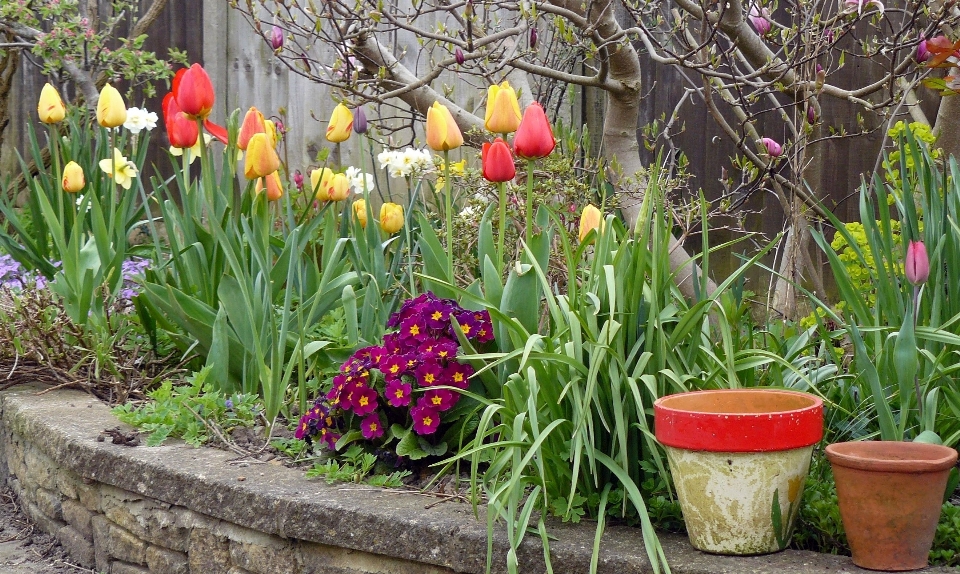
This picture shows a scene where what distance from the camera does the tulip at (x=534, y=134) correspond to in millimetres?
2201

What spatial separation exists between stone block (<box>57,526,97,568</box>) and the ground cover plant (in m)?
0.39

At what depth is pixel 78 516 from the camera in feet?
9.10

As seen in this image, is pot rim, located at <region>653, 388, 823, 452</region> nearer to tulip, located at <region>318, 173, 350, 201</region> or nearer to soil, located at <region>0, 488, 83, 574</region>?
tulip, located at <region>318, 173, 350, 201</region>

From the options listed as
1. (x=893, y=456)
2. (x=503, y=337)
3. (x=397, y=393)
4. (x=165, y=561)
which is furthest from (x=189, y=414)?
(x=893, y=456)

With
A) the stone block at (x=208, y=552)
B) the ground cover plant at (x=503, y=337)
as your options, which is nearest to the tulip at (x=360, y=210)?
the ground cover plant at (x=503, y=337)

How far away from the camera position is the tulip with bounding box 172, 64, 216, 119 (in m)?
2.69

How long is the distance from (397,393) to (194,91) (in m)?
1.07

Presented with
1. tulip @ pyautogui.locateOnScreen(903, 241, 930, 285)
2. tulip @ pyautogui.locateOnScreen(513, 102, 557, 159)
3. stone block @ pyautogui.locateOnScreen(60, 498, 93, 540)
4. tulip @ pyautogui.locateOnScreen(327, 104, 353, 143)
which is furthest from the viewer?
tulip @ pyautogui.locateOnScreen(327, 104, 353, 143)

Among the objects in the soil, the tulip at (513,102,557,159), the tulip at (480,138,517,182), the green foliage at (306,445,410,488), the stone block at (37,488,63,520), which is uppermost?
the tulip at (513,102,557,159)

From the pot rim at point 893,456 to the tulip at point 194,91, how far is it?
6.13 ft

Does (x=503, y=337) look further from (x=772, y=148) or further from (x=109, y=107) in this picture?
(x=109, y=107)

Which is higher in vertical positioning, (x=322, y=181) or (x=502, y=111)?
(x=502, y=111)

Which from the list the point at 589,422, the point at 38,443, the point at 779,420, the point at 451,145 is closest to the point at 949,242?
the point at 779,420

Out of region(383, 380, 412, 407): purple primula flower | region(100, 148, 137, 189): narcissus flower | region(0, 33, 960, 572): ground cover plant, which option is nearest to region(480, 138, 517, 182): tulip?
region(0, 33, 960, 572): ground cover plant
